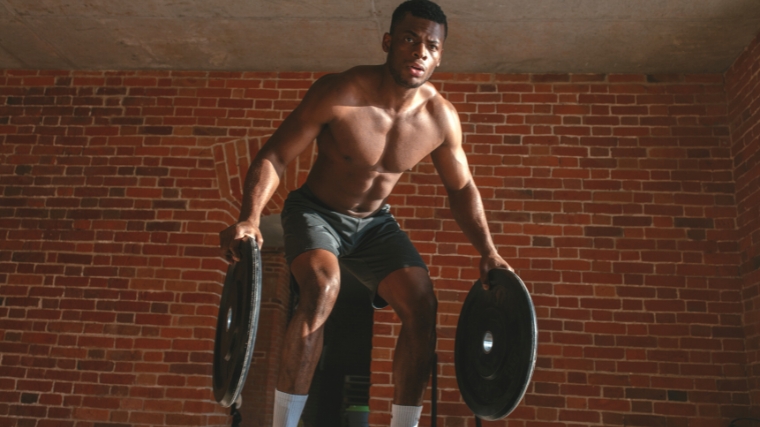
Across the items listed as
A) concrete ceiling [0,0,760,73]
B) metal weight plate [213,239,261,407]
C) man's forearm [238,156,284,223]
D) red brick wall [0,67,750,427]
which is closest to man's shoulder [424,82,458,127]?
man's forearm [238,156,284,223]

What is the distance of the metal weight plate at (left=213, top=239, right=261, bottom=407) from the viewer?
75.0 inches

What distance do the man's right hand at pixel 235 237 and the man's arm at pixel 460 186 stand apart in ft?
3.02

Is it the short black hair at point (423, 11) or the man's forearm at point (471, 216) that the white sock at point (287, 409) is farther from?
the short black hair at point (423, 11)

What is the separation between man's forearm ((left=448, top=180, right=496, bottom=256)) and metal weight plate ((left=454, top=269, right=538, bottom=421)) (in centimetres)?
18

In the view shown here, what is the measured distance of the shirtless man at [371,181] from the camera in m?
2.30

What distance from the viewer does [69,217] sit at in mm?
4805

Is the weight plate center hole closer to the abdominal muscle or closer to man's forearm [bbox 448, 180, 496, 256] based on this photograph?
man's forearm [bbox 448, 180, 496, 256]

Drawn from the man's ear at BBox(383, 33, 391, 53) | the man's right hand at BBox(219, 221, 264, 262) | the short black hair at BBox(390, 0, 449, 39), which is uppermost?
the short black hair at BBox(390, 0, 449, 39)

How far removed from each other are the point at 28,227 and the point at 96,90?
119 cm

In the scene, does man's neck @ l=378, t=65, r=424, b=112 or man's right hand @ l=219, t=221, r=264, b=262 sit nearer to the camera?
man's right hand @ l=219, t=221, r=264, b=262

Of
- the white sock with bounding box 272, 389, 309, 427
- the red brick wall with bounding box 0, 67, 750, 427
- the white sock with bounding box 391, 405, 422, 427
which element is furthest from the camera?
the red brick wall with bounding box 0, 67, 750, 427

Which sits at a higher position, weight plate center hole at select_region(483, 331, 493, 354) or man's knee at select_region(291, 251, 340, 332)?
man's knee at select_region(291, 251, 340, 332)

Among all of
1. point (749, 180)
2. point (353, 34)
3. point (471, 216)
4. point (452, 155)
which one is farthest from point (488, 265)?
point (749, 180)

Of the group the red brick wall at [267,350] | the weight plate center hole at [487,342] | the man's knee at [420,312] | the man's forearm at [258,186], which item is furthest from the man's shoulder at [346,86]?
the red brick wall at [267,350]
